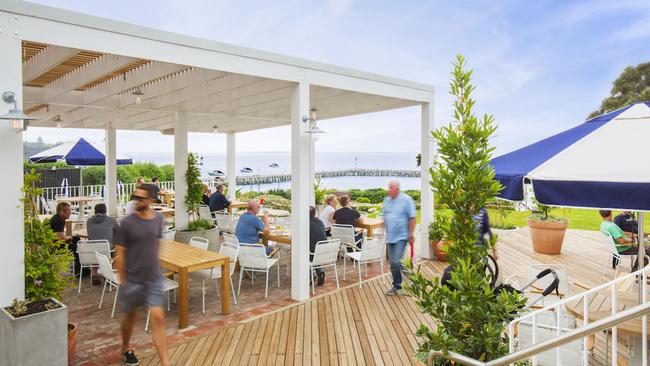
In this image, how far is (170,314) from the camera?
537 cm

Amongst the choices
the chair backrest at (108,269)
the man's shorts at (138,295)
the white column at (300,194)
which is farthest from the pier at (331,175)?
the man's shorts at (138,295)

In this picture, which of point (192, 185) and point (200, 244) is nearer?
point (200, 244)

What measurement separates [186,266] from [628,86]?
2987 cm

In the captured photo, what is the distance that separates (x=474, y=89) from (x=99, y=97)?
726 centimetres

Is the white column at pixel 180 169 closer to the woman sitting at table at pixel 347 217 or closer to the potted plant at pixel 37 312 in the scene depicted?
the woman sitting at table at pixel 347 217

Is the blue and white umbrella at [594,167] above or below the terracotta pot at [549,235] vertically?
above

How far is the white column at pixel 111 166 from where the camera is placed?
1278cm

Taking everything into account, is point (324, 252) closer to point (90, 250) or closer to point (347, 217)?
point (347, 217)

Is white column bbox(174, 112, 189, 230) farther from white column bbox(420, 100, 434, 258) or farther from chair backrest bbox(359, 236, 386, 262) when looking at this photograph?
white column bbox(420, 100, 434, 258)

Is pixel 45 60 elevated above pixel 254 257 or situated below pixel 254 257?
above

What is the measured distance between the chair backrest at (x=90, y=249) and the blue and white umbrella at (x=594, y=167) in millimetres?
5444

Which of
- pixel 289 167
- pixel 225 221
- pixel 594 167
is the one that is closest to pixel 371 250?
pixel 594 167

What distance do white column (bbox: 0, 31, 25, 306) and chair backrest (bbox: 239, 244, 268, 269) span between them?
2.73m

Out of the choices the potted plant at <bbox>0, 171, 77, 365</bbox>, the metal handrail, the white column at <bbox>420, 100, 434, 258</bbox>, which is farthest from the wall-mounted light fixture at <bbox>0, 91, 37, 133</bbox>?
the white column at <bbox>420, 100, 434, 258</bbox>
